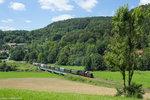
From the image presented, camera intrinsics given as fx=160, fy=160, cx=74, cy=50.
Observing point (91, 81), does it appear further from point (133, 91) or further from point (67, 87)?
point (133, 91)

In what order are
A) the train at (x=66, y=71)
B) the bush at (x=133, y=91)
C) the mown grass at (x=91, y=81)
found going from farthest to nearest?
the train at (x=66, y=71)
the mown grass at (x=91, y=81)
the bush at (x=133, y=91)

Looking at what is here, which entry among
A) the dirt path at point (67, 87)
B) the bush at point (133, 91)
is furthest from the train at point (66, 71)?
the bush at point (133, 91)

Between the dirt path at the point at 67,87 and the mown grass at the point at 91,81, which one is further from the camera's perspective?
the mown grass at the point at 91,81

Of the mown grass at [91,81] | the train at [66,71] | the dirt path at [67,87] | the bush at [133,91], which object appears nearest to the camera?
the bush at [133,91]

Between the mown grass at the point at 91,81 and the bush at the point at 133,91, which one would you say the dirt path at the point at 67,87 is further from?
the bush at the point at 133,91

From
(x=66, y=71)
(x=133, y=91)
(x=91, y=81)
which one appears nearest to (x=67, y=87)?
(x=91, y=81)

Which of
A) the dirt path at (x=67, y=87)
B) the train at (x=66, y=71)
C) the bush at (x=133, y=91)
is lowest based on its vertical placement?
the dirt path at (x=67, y=87)

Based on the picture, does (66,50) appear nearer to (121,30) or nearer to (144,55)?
(144,55)

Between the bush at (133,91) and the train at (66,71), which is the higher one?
the bush at (133,91)

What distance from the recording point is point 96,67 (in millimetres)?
84688

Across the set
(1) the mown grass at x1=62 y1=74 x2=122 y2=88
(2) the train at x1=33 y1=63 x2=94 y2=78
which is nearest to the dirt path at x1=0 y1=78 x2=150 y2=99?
(1) the mown grass at x1=62 y1=74 x2=122 y2=88

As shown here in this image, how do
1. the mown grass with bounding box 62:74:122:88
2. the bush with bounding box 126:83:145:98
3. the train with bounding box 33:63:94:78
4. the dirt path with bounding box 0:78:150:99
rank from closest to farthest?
the bush with bounding box 126:83:145:98, the dirt path with bounding box 0:78:150:99, the mown grass with bounding box 62:74:122:88, the train with bounding box 33:63:94:78

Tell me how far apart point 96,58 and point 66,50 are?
5132 centimetres

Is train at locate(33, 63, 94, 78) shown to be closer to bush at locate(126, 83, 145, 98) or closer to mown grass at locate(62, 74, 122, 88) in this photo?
mown grass at locate(62, 74, 122, 88)
